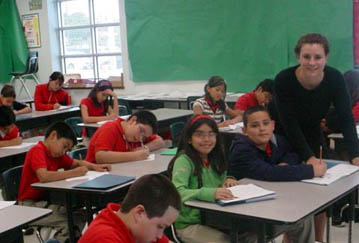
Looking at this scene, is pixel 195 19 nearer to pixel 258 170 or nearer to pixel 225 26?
pixel 225 26

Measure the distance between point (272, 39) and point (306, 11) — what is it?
0.60 m

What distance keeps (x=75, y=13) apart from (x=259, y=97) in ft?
16.9

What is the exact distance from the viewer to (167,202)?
52.7 inches

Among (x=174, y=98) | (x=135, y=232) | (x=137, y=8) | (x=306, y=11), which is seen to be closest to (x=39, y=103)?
(x=174, y=98)

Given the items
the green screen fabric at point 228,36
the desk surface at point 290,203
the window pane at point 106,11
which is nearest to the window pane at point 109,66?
the green screen fabric at point 228,36

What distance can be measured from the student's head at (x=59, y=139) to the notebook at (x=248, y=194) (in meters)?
1.14

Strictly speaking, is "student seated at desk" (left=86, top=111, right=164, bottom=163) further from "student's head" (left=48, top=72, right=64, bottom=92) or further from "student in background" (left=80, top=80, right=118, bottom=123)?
"student's head" (left=48, top=72, right=64, bottom=92)

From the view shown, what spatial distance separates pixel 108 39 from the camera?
27.8 ft

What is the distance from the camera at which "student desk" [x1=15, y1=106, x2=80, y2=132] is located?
221 inches

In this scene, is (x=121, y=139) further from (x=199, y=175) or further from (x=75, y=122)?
(x=75, y=122)

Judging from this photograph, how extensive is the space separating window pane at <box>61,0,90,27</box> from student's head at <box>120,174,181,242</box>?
771 cm

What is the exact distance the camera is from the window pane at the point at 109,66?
8406 mm

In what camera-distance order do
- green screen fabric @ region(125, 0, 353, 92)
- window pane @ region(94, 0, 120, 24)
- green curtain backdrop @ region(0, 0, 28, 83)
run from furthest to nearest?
green curtain backdrop @ region(0, 0, 28, 83)
window pane @ region(94, 0, 120, 24)
green screen fabric @ region(125, 0, 353, 92)

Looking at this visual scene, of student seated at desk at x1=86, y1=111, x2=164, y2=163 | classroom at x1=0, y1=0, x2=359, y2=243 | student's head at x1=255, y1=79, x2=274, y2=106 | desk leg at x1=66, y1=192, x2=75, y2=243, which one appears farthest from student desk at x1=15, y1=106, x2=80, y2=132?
desk leg at x1=66, y1=192, x2=75, y2=243
